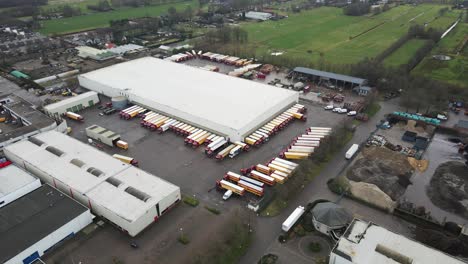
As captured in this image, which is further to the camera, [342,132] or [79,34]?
[79,34]

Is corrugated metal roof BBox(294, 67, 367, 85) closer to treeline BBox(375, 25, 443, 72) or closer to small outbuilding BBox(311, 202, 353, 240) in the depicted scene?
treeline BBox(375, 25, 443, 72)

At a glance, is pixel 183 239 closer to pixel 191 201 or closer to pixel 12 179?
pixel 191 201

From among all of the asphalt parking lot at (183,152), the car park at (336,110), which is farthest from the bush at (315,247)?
the car park at (336,110)

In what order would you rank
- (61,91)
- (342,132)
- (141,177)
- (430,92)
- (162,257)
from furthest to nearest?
(61,91)
(430,92)
(342,132)
(141,177)
(162,257)

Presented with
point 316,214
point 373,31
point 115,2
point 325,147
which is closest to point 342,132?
point 325,147

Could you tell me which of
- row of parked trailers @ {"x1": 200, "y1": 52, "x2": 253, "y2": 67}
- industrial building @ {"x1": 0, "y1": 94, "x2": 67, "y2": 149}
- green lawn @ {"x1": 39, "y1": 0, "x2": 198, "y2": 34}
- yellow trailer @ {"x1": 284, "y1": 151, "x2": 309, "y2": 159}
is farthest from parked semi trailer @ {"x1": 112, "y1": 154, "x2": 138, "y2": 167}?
green lawn @ {"x1": 39, "y1": 0, "x2": 198, "y2": 34}

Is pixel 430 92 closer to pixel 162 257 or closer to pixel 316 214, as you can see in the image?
pixel 316 214
